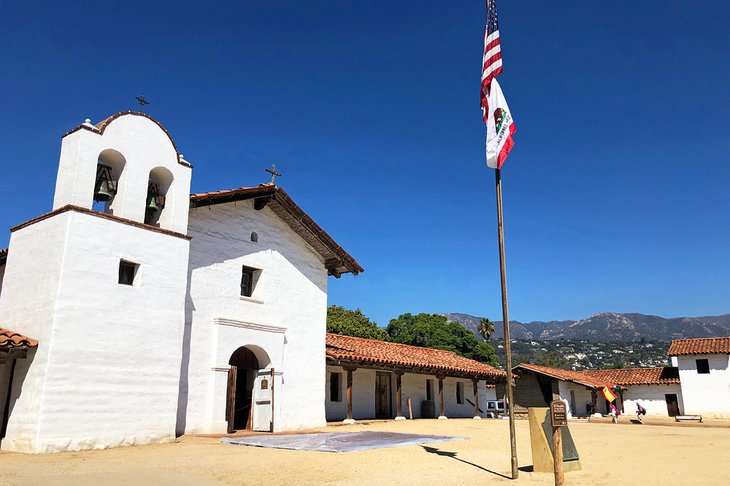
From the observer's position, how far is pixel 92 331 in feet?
40.0

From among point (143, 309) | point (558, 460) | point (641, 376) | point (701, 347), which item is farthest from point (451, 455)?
point (641, 376)

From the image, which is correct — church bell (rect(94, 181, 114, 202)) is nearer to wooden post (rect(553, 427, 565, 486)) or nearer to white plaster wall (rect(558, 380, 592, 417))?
wooden post (rect(553, 427, 565, 486))

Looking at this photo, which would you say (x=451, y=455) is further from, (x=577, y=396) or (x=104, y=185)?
(x=577, y=396)

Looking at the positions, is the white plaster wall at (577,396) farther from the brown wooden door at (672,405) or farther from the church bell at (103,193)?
the church bell at (103,193)

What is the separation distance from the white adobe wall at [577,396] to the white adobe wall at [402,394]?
11.6 meters

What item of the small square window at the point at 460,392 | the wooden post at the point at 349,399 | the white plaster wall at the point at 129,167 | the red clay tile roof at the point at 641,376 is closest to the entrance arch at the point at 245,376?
the wooden post at the point at 349,399

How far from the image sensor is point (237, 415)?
17234 mm

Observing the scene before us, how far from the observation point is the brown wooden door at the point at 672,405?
135ft

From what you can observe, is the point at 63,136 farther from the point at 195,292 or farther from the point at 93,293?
the point at 195,292

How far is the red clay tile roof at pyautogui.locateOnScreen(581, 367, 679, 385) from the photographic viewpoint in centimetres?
4166

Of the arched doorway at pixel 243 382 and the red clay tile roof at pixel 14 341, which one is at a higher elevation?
the red clay tile roof at pixel 14 341

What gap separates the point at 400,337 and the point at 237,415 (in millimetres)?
37774

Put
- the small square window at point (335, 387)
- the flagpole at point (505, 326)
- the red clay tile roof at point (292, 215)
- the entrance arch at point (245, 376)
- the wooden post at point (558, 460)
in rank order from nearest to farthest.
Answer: the wooden post at point (558, 460) → the flagpole at point (505, 326) → the red clay tile roof at point (292, 215) → the entrance arch at point (245, 376) → the small square window at point (335, 387)

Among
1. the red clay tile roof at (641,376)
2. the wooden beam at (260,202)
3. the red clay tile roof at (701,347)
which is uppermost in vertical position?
the wooden beam at (260,202)
